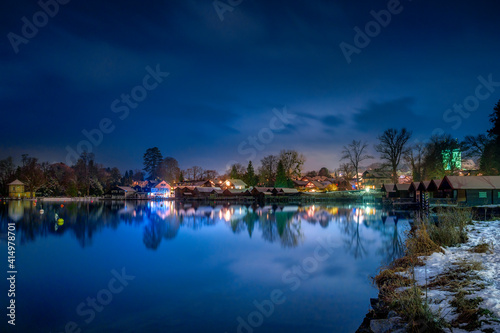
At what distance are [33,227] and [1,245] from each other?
448 inches

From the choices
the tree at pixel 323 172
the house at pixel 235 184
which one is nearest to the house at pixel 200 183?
the house at pixel 235 184

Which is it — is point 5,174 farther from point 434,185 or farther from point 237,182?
point 434,185

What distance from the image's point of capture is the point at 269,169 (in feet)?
385

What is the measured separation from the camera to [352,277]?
46.2 ft

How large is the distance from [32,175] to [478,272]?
117161 millimetres

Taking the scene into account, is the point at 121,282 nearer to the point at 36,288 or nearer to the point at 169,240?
the point at 36,288

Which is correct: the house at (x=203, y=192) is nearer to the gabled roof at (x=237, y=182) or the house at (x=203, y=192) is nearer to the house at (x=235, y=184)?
the house at (x=235, y=184)

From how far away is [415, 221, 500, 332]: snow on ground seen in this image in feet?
20.9

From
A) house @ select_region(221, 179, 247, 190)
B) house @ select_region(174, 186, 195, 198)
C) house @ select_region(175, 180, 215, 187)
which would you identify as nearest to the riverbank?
house @ select_region(174, 186, 195, 198)

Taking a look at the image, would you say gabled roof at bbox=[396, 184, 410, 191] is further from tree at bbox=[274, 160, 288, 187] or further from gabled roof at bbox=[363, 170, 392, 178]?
gabled roof at bbox=[363, 170, 392, 178]

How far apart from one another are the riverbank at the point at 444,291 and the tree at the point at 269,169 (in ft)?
329

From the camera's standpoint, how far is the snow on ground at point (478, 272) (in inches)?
251

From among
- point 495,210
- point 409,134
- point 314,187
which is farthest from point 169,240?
point 314,187

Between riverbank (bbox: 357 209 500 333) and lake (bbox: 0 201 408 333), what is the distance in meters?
1.66
